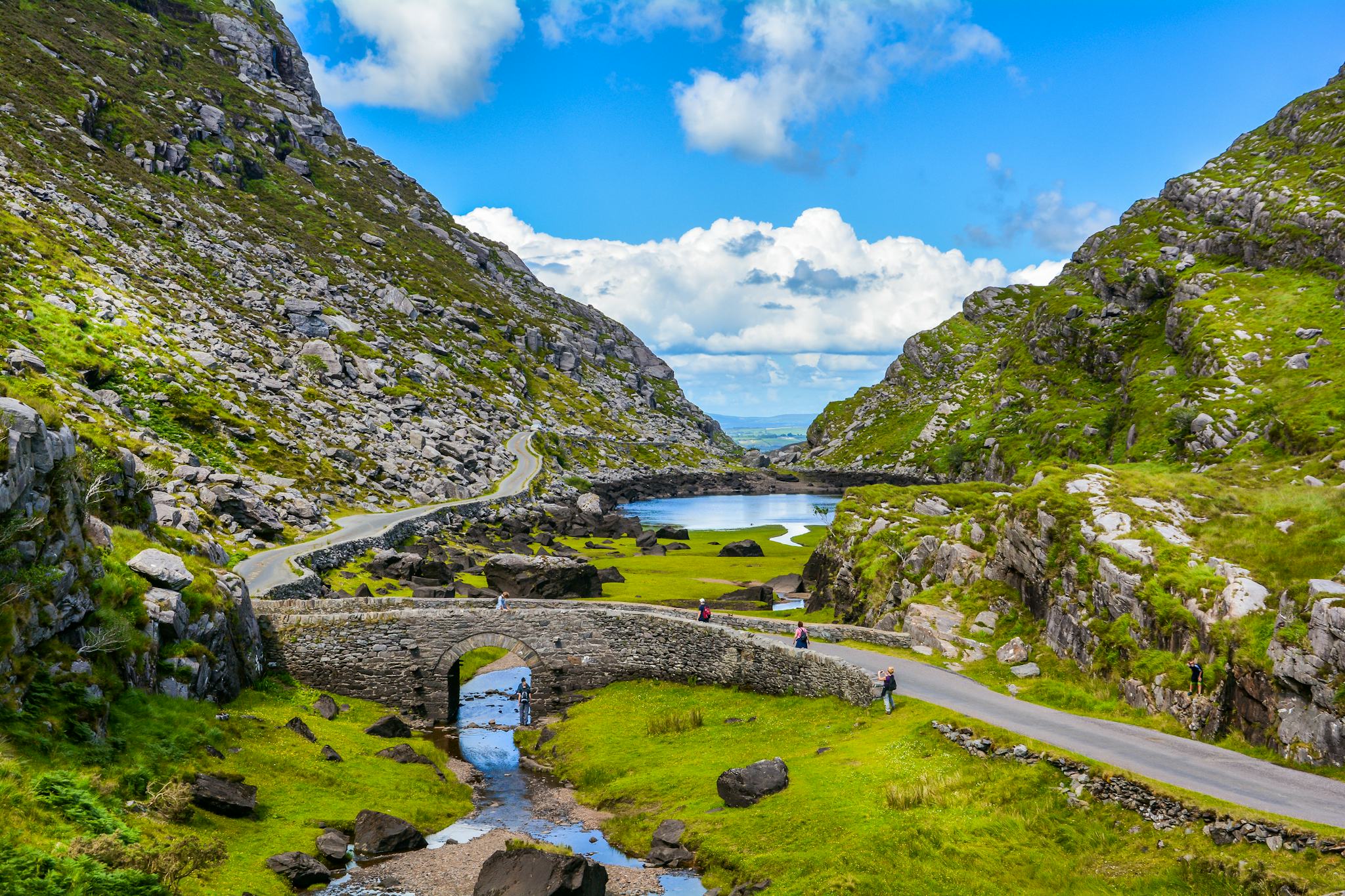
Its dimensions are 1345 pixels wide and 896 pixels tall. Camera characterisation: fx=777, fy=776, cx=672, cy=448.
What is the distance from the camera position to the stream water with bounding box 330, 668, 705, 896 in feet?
99.9

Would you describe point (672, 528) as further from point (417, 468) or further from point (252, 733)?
point (252, 733)

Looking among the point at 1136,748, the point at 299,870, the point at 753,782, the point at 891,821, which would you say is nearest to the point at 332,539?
the point at 299,870

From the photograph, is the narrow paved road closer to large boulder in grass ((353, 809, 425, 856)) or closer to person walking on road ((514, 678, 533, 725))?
large boulder in grass ((353, 809, 425, 856))

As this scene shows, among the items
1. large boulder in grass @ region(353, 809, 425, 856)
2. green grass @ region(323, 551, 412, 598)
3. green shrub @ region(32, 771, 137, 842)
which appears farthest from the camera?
green grass @ region(323, 551, 412, 598)

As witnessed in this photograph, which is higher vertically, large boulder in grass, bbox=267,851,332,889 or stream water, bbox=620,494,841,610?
stream water, bbox=620,494,841,610

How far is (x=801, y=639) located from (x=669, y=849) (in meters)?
15.3

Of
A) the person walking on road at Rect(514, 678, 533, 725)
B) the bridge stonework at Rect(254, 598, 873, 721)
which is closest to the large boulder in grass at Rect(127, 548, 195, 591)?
the bridge stonework at Rect(254, 598, 873, 721)

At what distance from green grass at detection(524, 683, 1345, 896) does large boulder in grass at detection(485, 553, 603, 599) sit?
3096cm

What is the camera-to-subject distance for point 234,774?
2972cm

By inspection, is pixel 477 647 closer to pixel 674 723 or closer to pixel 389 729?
pixel 389 729

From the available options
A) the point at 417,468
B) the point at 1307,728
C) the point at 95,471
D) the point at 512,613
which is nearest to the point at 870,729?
the point at 1307,728

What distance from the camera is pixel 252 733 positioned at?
34.9 meters

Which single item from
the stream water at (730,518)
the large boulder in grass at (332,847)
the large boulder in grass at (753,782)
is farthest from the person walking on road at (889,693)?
the stream water at (730,518)

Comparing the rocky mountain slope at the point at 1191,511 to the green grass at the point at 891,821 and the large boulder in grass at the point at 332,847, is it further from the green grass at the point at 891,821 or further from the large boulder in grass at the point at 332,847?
the large boulder in grass at the point at 332,847
